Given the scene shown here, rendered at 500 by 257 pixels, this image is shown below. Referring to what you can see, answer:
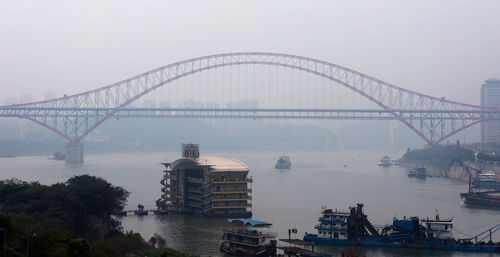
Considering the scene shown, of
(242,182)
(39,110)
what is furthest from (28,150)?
(242,182)

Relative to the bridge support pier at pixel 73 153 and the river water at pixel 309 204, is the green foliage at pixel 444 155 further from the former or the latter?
the bridge support pier at pixel 73 153

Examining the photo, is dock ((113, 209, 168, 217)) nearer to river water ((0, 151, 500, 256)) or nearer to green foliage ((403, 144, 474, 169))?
river water ((0, 151, 500, 256))

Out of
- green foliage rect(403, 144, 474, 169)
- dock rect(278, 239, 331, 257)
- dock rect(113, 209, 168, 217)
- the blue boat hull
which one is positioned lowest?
the blue boat hull

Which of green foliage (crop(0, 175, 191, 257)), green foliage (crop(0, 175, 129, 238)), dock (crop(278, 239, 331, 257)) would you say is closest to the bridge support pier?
green foliage (crop(0, 175, 191, 257))

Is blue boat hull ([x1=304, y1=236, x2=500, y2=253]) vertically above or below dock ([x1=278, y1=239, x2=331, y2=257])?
below

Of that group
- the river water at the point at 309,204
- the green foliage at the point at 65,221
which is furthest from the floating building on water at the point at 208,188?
the green foliage at the point at 65,221

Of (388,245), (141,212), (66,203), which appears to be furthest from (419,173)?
(66,203)
